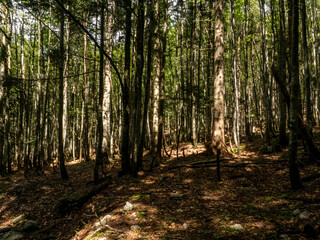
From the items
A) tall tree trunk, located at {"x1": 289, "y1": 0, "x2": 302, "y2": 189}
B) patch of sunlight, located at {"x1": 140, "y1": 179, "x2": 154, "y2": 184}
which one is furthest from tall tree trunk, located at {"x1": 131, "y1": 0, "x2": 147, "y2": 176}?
tall tree trunk, located at {"x1": 289, "y1": 0, "x2": 302, "y2": 189}

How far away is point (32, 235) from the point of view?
5.24 m

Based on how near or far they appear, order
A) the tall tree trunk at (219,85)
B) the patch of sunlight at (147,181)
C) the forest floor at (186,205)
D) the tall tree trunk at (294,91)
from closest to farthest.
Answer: the forest floor at (186,205) < the tall tree trunk at (294,91) < the patch of sunlight at (147,181) < the tall tree trunk at (219,85)

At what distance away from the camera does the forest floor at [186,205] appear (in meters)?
3.75

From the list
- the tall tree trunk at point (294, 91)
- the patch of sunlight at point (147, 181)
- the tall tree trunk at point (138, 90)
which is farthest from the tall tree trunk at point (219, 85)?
the tall tree trunk at point (294, 91)

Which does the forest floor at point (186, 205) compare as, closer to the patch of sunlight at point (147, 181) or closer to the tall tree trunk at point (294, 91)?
the patch of sunlight at point (147, 181)

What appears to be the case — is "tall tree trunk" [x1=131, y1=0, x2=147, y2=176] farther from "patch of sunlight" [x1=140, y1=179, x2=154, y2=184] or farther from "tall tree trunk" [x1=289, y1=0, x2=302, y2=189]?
"tall tree trunk" [x1=289, y1=0, x2=302, y2=189]

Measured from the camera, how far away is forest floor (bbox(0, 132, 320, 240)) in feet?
12.3

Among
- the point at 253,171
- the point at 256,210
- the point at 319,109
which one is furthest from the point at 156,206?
the point at 319,109

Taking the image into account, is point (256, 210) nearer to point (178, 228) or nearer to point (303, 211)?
point (303, 211)

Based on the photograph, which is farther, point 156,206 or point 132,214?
point 156,206

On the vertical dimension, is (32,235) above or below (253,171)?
below

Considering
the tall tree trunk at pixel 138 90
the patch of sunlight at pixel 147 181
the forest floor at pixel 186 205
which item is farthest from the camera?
the tall tree trunk at pixel 138 90

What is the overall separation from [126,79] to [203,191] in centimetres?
519

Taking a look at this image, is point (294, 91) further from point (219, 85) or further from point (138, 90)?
point (138, 90)
